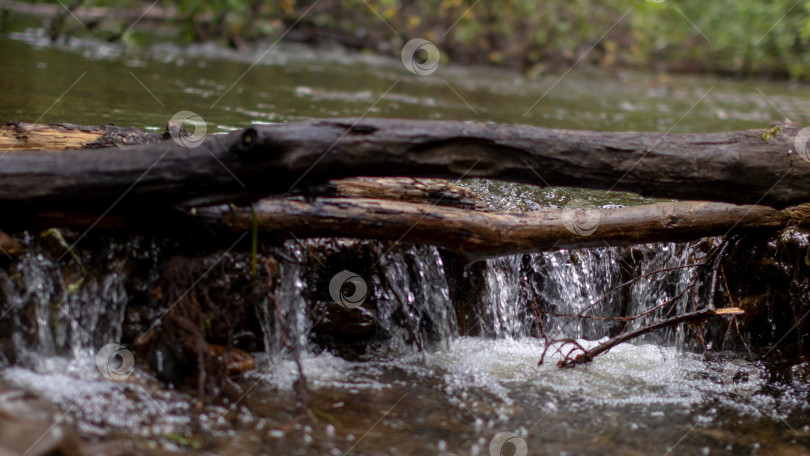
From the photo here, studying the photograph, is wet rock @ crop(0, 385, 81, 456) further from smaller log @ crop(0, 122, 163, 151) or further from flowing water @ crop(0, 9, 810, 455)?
smaller log @ crop(0, 122, 163, 151)

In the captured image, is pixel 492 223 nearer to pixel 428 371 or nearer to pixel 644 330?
pixel 428 371

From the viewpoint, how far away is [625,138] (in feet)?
9.57

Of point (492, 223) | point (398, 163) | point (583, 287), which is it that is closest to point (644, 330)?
point (583, 287)

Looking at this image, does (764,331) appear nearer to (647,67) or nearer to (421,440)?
(421,440)

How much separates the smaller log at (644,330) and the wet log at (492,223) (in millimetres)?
464

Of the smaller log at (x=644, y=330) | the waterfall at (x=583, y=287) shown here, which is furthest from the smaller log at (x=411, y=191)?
the smaller log at (x=644, y=330)

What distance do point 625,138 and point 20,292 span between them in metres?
2.67

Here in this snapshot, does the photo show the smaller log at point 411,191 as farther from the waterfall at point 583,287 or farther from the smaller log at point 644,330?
the smaller log at point 644,330

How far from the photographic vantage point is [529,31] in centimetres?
1291

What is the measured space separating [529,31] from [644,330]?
1075 cm

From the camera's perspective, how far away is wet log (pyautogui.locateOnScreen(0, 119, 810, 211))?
263 cm

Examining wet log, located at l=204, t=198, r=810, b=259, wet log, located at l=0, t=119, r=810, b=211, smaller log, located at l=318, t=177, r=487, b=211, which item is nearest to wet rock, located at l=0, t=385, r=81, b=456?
wet log, located at l=0, t=119, r=810, b=211

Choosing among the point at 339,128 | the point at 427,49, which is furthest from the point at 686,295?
the point at 427,49

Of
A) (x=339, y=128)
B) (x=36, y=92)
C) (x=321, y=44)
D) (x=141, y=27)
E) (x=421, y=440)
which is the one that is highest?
(x=141, y=27)
